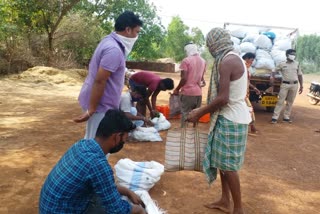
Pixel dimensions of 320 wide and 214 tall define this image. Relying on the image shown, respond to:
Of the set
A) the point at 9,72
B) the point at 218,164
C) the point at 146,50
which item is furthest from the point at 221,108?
the point at 146,50

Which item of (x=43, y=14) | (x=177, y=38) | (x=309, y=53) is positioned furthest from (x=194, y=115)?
(x=309, y=53)

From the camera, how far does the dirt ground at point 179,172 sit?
11.9 ft

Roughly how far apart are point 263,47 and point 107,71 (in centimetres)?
674

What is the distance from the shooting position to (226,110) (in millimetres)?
3025

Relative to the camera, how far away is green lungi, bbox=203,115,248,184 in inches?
118

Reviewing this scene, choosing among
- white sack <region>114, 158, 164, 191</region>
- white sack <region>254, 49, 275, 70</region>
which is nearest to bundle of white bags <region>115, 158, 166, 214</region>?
white sack <region>114, 158, 164, 191</region>

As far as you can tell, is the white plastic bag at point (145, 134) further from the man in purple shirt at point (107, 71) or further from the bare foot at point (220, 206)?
the man in purple shirt at point (107, 71)

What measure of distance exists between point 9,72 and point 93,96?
45.6 feet

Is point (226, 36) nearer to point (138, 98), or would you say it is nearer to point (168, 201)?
point (168, 201)

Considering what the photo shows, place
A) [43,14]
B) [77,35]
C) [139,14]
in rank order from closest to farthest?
[43,14]
[77,35]
[139,14]

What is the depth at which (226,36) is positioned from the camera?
3.06 meters

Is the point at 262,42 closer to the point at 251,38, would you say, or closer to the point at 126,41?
the point at 251,38

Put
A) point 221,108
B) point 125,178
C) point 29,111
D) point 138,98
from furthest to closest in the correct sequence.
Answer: point 29,111 < point 138,98 < point 125,178 < point 221,108

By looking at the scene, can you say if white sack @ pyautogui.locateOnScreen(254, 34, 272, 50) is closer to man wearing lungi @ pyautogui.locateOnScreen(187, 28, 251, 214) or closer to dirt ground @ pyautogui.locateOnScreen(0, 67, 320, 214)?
dirt ground @ pyautogui.locateOnScreen(0, 67, 320, 214)
